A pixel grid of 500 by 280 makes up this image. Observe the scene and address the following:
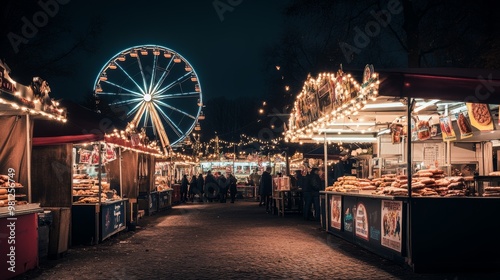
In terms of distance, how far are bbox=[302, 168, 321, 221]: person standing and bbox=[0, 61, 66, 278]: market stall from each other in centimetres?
1103

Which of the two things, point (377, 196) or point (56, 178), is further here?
point (56, 178)

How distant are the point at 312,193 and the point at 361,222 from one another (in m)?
8.93

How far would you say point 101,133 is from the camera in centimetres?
1307

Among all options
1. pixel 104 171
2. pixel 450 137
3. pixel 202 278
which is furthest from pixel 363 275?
pixel 104 171

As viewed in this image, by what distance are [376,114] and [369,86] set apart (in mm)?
4724

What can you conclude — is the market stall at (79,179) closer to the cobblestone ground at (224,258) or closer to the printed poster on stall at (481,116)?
the cobblestone ground at (224,258)

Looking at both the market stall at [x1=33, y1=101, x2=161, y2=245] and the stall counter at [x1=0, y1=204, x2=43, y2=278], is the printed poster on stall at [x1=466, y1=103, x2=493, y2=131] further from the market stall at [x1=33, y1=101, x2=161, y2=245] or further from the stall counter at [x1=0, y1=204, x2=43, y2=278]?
the stall counter at [x1=0, y1=204, x2=43, y2=278]

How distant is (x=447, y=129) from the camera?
521 inches

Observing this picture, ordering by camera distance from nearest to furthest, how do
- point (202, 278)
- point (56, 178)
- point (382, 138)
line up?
point (202, 278) < point (56, 178) < point (382, 138)

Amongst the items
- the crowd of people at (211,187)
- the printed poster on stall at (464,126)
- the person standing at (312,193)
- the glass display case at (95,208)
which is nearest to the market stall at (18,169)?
the glass display case at (95,208)

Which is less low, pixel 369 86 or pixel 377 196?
pixel 369 86

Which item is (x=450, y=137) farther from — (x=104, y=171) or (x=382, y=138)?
(x=104, y=171)

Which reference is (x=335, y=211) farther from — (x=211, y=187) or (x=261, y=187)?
(x=211, y=187)

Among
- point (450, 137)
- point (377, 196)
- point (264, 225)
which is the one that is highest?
point (450, 137)
